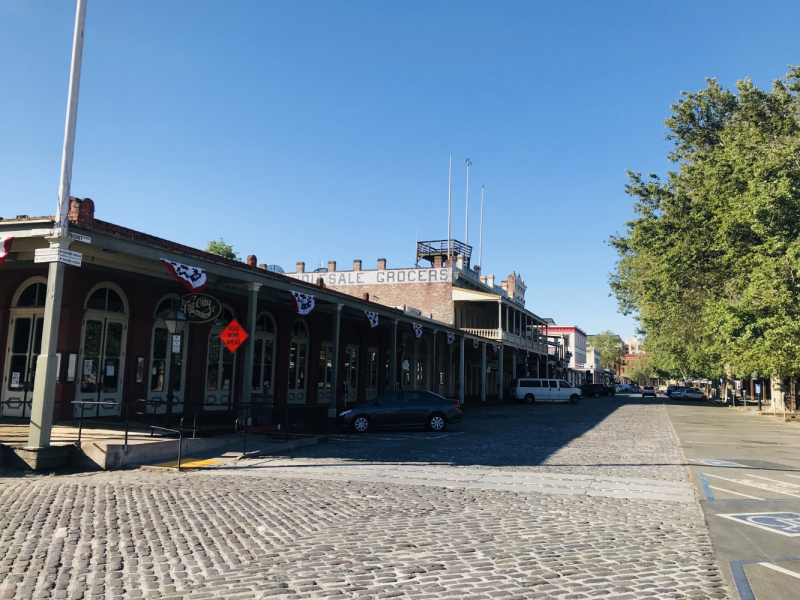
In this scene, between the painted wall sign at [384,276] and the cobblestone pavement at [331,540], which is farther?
the painted wall sign at [384,276]

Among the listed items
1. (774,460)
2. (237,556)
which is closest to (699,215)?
(774,460)

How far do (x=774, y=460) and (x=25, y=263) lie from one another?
19271 millimetres

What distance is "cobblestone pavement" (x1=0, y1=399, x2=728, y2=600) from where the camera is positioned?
203 inches

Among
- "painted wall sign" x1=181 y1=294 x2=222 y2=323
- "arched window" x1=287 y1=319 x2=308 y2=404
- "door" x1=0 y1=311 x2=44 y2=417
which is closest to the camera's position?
"painted wall sign" x1=181 y1=294 x2=222 y2=323

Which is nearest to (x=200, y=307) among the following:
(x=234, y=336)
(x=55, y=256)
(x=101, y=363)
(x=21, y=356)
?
(x=234, y=336)

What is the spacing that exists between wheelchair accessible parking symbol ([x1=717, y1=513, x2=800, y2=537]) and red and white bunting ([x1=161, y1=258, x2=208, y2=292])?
1104cm

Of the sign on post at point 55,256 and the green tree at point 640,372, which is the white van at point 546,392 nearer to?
the sign on post at point 55,256

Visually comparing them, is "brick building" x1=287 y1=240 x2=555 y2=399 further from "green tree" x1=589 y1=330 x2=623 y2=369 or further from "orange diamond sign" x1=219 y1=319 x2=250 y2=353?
"green tree" x1=589 y1=330 x2=623 y2=369

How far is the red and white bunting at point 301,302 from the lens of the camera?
18.0 meters

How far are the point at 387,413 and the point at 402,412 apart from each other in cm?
50

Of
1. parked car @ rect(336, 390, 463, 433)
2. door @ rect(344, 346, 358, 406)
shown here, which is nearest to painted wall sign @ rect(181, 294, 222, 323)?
parked car @ rect(336, 390, 463, 433)

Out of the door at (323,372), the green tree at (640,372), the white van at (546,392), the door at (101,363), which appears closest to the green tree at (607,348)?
the green tree at (640,372)

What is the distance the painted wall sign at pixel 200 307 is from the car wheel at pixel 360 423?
598 cm

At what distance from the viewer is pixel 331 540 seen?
6.59m
